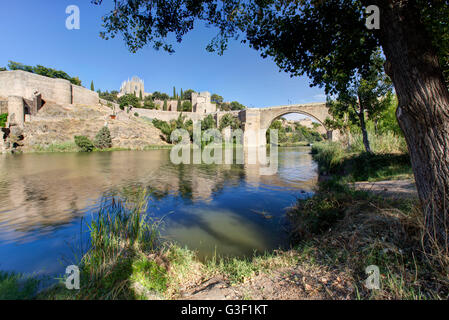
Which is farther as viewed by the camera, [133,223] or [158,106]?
[158,106]

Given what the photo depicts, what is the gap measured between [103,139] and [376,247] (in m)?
34.1

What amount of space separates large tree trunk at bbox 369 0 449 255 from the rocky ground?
3439 centimetres

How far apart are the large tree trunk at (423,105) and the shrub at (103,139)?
33691mm

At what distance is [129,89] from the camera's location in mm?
81125

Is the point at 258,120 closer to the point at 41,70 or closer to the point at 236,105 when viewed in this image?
the point at 236,105

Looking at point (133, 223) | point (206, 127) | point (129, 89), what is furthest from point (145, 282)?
point (129, 89)

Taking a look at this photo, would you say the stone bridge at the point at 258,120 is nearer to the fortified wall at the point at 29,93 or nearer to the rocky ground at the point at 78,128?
the rocky ground at the point at 78,128

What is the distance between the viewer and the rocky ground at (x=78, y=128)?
28.0 metres

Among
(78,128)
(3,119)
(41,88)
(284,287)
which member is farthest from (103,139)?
(284,287)

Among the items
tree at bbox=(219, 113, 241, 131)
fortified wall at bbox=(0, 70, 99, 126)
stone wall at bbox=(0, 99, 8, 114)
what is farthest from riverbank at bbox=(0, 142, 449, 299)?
tree at bbox=(219, 113, 241, 131)

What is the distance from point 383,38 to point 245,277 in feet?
10.7
